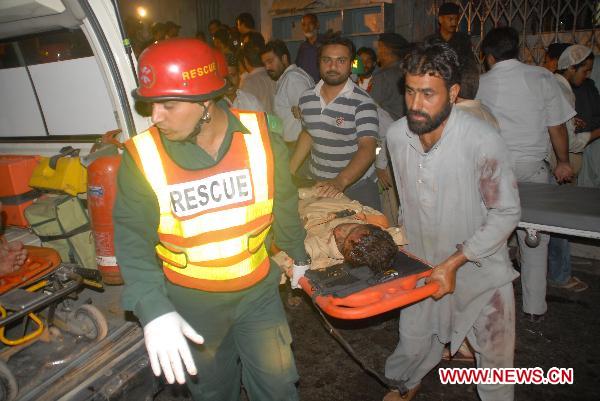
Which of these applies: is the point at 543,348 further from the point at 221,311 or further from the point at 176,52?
the point at 176,52

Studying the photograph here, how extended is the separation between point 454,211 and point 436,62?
0.93 m

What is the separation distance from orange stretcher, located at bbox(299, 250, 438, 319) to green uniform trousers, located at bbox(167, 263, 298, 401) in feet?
0.96

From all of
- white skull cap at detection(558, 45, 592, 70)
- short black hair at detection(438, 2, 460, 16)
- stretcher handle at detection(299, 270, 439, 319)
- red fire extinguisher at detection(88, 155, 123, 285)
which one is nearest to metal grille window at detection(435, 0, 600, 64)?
short black hair at detection(438, 2, 460, 16)

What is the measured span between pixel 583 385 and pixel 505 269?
153 centimetres

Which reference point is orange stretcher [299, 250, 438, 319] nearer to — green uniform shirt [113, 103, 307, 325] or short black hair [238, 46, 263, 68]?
green uniform shirt [113, 103, 307, 325]

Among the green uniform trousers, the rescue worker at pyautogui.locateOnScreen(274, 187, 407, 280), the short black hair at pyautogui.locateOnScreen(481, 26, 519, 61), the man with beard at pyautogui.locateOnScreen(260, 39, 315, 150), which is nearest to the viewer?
the green uniform trousers

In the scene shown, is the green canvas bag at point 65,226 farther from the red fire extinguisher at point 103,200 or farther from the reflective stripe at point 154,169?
the reflective stripe at point 154,169

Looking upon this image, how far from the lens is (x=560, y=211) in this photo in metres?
3.58

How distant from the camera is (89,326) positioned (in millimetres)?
3119

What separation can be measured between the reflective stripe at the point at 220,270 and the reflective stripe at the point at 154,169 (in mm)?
364

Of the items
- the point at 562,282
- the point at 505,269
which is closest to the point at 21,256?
the point at 505,269

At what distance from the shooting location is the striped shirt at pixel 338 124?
4.44 meters

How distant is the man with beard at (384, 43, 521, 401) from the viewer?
8.88 feet
